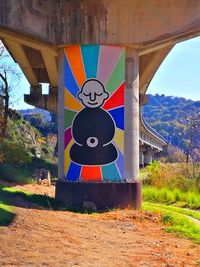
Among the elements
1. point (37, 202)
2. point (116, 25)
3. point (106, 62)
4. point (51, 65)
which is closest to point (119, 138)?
point (106, 62)

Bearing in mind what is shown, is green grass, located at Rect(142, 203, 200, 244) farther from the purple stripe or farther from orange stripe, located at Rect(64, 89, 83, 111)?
orange stripe, located at Rect(64, 89, 83, 111)

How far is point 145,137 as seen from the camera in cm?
6003

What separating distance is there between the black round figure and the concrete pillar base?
0.74m

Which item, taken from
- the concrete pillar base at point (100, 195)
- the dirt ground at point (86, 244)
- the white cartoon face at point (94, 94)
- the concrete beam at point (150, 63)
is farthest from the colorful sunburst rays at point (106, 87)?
the concrete beam at point (150, 63)

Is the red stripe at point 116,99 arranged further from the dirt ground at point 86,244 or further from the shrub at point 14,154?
the shrub at point 14,154

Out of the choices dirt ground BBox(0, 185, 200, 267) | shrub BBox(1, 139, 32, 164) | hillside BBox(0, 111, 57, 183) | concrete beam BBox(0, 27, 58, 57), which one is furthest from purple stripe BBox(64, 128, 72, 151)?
shrub BBox(1, 139, 32, 164)

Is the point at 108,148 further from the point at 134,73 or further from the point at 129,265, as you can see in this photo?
the point at 129,265

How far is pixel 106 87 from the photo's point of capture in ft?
52.4

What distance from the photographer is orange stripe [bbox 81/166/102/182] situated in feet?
52.0

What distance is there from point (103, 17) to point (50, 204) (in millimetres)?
5931

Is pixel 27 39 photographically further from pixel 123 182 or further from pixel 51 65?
pixel 51 65

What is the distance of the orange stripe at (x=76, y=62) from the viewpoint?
1609cm

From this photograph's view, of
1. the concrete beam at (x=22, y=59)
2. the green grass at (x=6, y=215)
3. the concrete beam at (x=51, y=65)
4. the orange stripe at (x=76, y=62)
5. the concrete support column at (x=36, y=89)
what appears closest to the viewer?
the green grass at (x=6, y=215)

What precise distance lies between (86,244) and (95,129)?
23.0 ft
